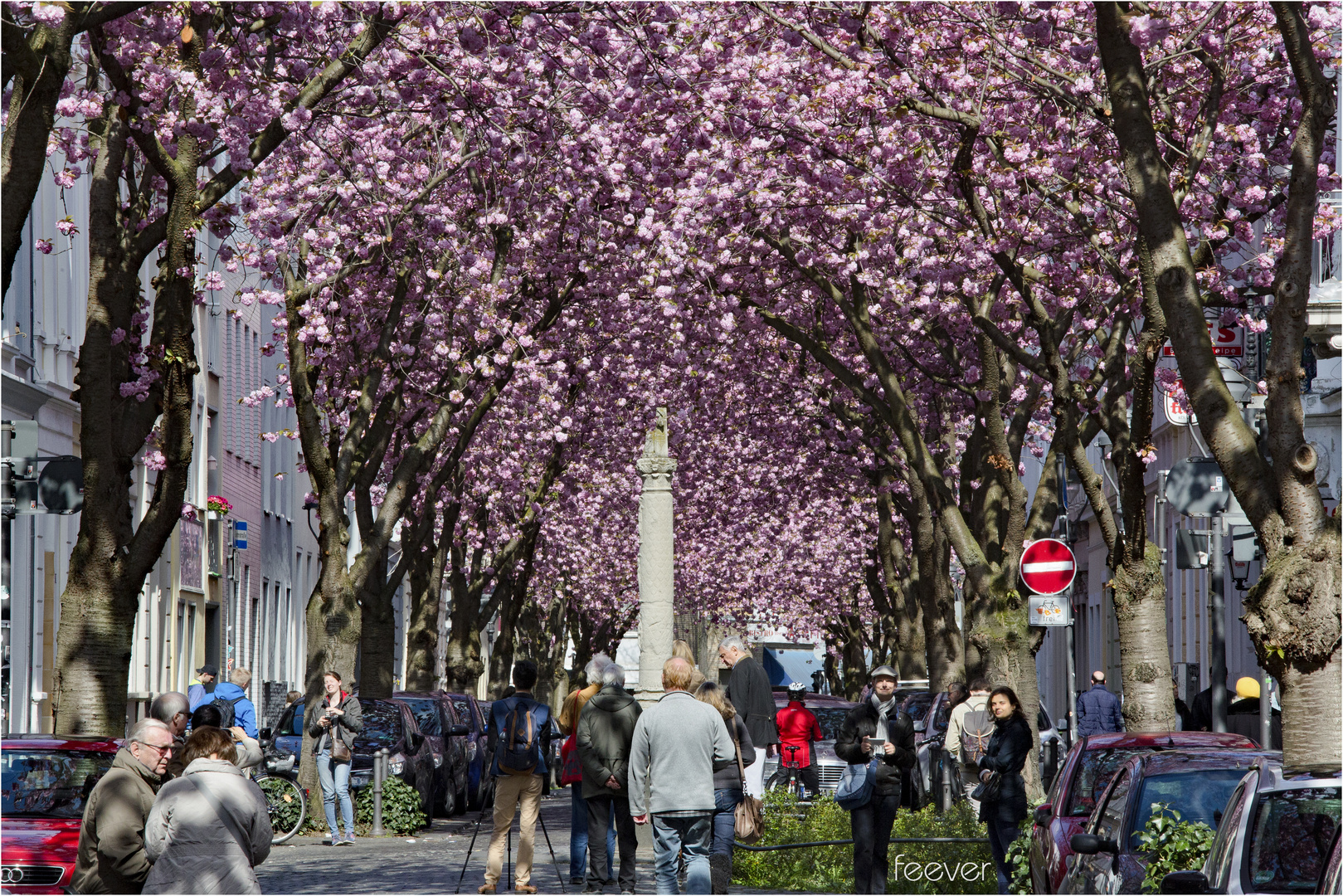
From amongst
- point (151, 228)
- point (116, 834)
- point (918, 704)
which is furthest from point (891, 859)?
point (918, 704)

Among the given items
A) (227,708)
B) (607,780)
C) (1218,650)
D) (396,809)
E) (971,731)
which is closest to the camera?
(607,780)

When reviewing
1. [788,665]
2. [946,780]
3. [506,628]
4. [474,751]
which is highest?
[506,628]

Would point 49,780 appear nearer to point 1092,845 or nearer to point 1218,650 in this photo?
point 1092,845

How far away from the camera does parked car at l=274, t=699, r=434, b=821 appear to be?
24.5 m

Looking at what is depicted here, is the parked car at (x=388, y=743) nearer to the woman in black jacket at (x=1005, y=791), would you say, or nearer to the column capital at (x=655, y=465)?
the column capital at (x=655, y=465)

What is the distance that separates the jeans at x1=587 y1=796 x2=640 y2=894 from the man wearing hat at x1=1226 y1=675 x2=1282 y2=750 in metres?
9.93

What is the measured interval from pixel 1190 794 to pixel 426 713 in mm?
18086

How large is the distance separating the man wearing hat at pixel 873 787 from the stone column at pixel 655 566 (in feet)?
14.0

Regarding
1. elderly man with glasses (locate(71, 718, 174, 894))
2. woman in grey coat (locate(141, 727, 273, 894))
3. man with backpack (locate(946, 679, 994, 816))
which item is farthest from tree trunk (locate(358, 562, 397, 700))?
woman in grey coat (locate(141, 727, 273, 894))

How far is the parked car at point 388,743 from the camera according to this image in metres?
24.5

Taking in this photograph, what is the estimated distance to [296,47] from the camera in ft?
52.3

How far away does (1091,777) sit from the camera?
41.2 feet

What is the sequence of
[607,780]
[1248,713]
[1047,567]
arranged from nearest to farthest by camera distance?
[607,780] < [1047,567] < [1248,713]

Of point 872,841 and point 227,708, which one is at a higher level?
point 227,708
